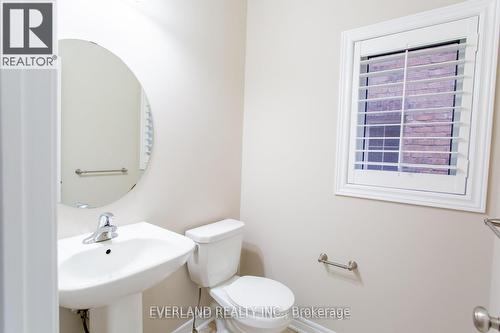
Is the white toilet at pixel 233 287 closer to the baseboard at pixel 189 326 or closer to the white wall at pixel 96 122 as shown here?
the baseboard at pixel 189 326

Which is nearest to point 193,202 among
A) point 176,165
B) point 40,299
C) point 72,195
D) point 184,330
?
point 176,165

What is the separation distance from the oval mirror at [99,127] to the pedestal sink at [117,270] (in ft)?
0.76

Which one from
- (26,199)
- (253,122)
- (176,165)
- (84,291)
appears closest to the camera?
(26,199)

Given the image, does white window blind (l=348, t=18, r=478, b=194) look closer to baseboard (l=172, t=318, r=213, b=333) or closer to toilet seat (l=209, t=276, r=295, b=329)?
toilet seat (l=209, t=276, r=295, b=329)

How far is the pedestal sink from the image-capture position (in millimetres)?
884

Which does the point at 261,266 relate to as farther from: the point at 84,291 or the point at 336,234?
the point at 84,291

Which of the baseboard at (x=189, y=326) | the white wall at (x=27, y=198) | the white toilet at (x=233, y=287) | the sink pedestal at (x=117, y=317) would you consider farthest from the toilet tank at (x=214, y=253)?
the white wall at (x=27, y=198)

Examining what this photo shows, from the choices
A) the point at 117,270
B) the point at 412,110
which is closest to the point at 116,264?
the point at 117,270

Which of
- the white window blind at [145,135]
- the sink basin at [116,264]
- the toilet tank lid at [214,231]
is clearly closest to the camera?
the sink basin at [116,264]

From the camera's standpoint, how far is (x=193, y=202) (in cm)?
175

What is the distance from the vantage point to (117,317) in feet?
3.66

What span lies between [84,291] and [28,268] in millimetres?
574

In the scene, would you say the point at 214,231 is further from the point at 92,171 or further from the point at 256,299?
the point at 92,171

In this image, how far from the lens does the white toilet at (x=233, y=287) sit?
141cm
